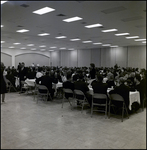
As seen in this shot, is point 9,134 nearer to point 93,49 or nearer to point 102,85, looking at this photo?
point 102,85

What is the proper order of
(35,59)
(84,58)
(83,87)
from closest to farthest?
(83,87) → (35,59) → (84,58)

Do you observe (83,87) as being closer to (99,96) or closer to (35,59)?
(99,96)

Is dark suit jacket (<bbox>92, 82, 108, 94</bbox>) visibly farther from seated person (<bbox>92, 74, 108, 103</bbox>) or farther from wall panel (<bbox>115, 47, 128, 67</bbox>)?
wall panel (<bbox>115, 47, 128, 67</bbox>)

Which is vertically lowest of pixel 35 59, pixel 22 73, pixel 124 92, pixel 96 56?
pixel 124 92

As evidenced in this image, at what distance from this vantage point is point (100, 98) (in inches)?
207

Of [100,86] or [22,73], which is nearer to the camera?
[100,86]

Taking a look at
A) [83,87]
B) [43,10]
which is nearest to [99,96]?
[83,87]

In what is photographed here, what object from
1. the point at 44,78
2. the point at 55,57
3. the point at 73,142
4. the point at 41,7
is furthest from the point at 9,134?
the point at 55,57

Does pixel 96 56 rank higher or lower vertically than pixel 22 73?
higher

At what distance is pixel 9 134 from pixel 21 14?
448 centimetres

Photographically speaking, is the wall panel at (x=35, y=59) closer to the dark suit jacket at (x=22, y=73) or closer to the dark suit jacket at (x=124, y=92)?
the dark suit jacket at (x=22, y=73)

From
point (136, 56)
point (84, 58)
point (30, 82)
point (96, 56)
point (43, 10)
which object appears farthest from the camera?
point (84, 58)

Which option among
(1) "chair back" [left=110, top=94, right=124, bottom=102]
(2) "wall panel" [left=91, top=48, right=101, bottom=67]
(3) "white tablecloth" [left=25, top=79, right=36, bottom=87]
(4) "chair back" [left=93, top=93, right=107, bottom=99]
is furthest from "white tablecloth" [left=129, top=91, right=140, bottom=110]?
(2) "wall panel" [left=91, top=48, right=101, bottom=67]

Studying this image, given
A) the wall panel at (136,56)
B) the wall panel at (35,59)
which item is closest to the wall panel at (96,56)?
the wall panel at (136,56)
